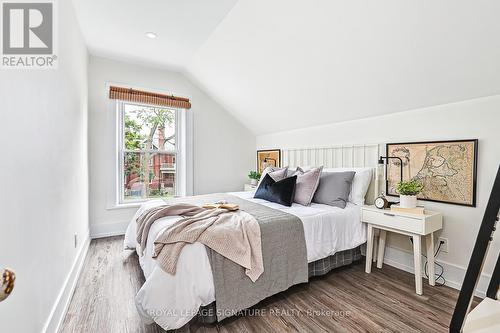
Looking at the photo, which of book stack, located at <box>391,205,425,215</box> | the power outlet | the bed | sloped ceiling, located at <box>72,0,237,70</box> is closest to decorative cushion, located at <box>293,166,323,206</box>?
the bed

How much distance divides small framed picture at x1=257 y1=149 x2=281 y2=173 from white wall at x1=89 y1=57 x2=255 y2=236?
0.23 meters

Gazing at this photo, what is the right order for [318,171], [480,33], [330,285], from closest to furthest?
[480,33]
[330,285]
[318,171]

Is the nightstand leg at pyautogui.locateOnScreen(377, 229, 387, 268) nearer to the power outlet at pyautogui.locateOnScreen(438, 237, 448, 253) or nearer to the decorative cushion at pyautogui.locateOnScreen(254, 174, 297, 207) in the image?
the power outlet at pyautogui.locateOnScreen(438, 237, 448, 253)

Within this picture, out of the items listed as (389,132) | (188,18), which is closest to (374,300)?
(389,132)

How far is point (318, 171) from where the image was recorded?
2.77 metres

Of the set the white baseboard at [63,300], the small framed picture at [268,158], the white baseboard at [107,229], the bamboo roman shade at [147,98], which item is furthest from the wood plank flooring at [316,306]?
the bamboo roman shade at [147,98]

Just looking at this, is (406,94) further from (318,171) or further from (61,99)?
(61,99)

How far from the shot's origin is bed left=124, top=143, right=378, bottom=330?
1.51 m

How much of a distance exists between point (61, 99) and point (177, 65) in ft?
7.33

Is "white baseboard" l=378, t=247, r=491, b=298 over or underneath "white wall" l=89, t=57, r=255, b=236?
underneath

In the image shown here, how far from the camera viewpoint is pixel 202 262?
5.32 ft

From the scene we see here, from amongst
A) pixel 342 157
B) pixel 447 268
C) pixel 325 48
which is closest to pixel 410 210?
pixel 447 268

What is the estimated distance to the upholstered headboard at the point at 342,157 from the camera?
2791 mm

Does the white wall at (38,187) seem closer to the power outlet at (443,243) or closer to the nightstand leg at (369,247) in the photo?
the nightstand leg at (369,247)
